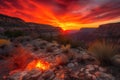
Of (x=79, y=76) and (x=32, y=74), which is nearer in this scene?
(x=79, y=76)

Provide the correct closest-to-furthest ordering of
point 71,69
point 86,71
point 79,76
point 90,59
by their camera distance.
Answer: point 79,76
point 86,71
point 71,69
point 90,59

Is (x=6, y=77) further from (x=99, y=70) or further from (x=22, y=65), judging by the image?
(x=99, y=70)

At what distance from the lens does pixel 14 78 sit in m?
5.18

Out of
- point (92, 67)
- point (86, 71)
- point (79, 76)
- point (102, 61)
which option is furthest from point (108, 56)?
point (79, 76)

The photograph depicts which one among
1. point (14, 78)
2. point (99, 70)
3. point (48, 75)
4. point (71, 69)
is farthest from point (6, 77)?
point (99, 70)

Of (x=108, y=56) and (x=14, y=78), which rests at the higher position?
(x=108, y=56)

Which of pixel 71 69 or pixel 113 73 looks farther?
pixel 71 69

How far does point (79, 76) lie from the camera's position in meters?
4.82

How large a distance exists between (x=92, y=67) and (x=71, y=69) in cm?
81

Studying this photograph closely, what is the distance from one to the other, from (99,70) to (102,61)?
820 mm

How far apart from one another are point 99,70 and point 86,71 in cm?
46

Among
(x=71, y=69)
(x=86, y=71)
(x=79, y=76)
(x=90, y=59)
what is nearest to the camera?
(x=79, y=76)

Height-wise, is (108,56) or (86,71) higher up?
(108,56)

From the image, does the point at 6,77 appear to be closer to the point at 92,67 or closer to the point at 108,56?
the point at 92,67
